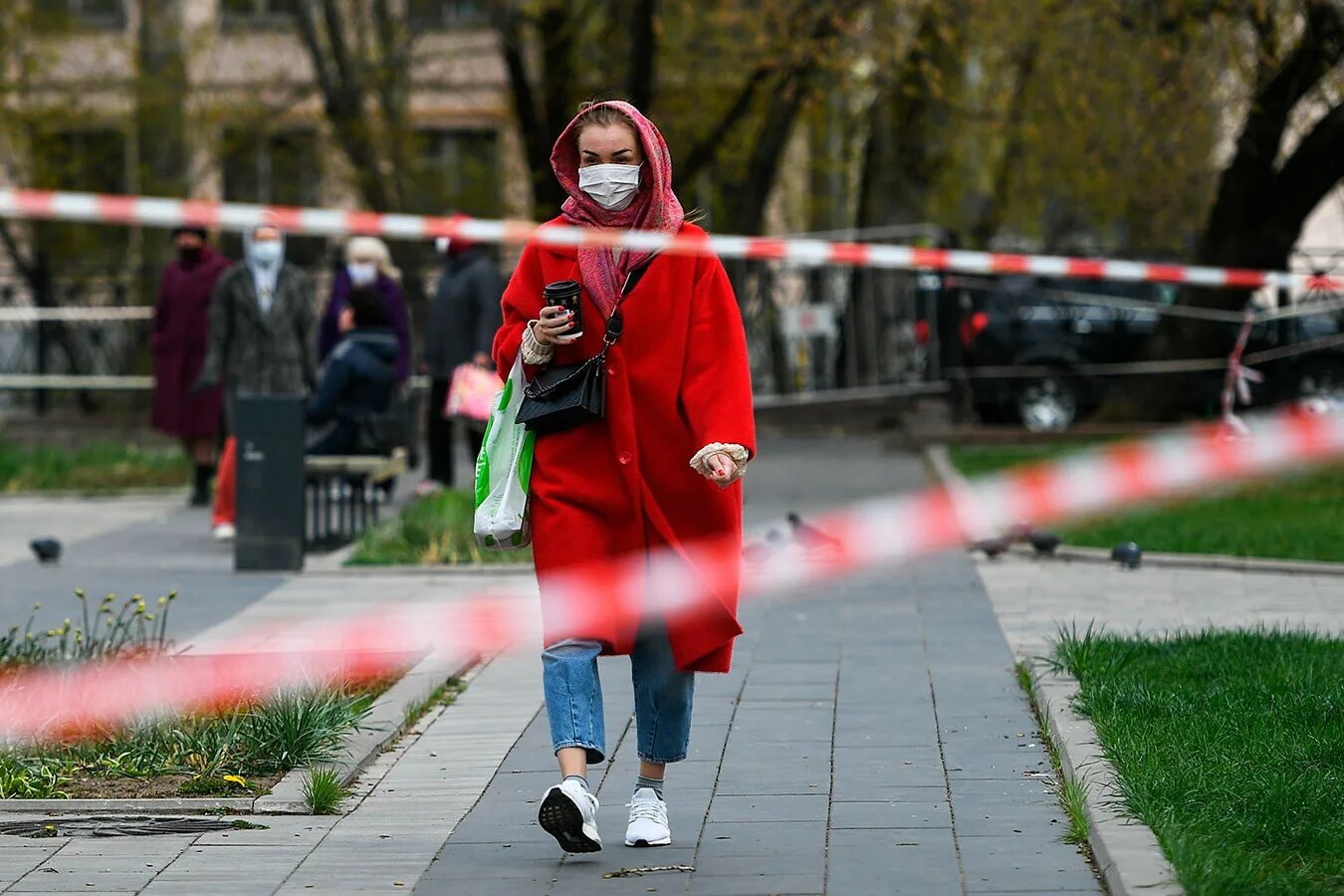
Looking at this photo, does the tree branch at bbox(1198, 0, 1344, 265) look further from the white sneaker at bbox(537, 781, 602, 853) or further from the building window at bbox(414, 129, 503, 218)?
the white sneaker at bbox(537, 781, 602, 853)

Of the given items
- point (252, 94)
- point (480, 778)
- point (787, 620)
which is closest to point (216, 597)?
point (787, 620)

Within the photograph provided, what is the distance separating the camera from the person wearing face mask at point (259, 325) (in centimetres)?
1316

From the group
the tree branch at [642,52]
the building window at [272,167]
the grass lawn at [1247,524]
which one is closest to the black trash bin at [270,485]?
the grass lawn at [1247,524]

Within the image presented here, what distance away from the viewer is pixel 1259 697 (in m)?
6.83

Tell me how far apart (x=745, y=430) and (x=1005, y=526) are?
23.5 feet

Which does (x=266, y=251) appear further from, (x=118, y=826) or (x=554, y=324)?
(x=554, y=324)

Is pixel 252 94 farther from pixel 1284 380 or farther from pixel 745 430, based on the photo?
pixel 745 430

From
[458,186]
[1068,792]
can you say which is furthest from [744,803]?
[458,186]

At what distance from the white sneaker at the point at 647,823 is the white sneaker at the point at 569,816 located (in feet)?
0.76

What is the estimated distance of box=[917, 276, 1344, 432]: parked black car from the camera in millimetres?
21219

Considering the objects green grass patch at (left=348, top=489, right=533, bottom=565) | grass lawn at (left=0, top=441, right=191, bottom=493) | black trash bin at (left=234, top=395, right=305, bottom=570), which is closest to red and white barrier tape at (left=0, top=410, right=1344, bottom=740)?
green grass patch at (left=348, top=489, right=533, bottom=565)

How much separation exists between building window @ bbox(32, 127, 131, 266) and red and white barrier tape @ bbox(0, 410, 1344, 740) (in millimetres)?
12143

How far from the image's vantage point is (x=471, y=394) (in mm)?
13523

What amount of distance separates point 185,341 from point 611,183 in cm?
1018
